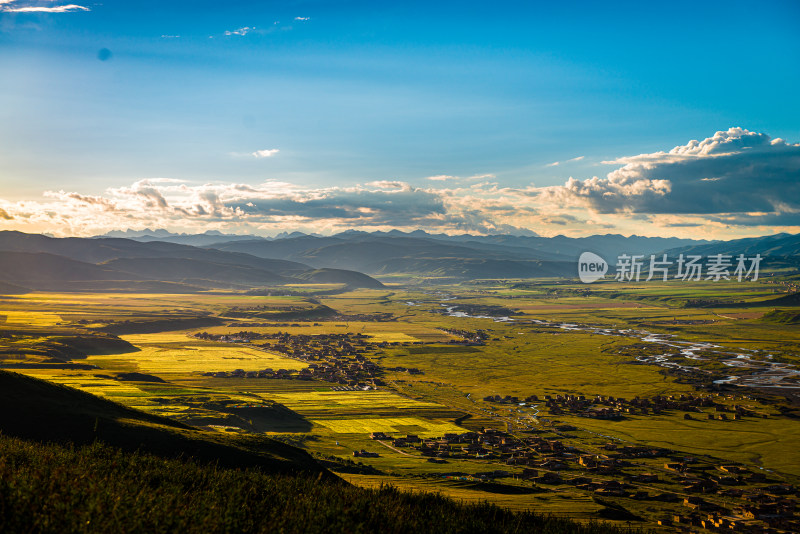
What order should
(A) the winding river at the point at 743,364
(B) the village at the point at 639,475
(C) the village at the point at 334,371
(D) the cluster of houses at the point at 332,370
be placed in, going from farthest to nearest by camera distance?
(D) the cluster of houses at the point at 332,370 < (C) the village at the point at 334,371 < (A) the winding river at the point at 743,364 < (B) the village at the point at 639,475

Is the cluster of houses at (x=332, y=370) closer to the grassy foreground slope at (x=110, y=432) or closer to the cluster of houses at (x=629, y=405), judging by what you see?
the cluster of houses at (x=629, y=405)

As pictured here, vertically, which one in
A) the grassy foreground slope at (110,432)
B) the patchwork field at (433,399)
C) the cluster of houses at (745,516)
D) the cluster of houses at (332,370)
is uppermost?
the grassy foreground slope at (110,432)

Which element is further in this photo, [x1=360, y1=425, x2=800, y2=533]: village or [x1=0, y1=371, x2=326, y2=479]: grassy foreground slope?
[x1=360, y1=425, x2=800, y2=533]: village

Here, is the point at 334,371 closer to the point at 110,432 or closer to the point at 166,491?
the point at 110,432

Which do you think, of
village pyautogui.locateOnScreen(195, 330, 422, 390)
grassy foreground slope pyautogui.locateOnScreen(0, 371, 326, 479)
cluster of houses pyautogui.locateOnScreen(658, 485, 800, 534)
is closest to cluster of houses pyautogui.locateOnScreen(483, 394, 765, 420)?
village pyautogui.locateOnScreen(195, 330, 422, 390)

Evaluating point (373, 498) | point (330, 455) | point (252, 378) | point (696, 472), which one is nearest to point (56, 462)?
point (373, 498)

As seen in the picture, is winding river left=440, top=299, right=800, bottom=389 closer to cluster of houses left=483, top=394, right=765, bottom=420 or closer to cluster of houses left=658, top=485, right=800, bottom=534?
cluster of houses left=483, top=394, right=765, bottom=420

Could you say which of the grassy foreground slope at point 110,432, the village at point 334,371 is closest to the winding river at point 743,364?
the village at point 334,371

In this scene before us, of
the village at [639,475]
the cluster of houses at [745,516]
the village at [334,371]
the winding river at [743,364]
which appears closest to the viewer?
the cluster of houses at [745,516]

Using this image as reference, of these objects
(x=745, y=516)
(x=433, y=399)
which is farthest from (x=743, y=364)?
(x=745, y=516)
